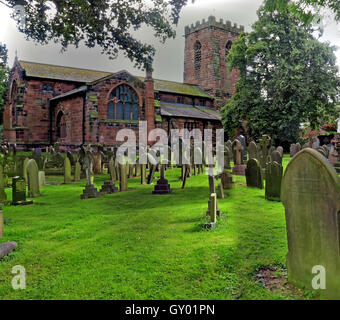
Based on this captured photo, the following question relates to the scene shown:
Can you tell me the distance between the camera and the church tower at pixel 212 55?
39875 millimetres

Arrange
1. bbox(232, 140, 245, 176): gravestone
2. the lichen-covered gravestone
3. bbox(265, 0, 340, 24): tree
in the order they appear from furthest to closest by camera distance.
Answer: bbox(232, 140, 245, 176): gravestone → bbox(265, 0, 340, 24): tree → the lichen-covered gravestone

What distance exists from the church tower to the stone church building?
0.46ft

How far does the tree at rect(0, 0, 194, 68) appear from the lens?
8.75 metres

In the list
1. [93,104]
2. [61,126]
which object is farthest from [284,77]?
[61,126]

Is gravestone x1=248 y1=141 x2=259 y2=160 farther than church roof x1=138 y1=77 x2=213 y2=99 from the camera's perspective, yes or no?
No

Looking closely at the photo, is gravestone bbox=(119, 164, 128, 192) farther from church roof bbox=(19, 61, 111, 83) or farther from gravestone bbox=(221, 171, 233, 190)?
church roof bbox=(19, 61, 111, 83)

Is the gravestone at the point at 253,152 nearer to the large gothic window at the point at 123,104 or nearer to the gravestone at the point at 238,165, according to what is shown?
the gravestone at the point at 238,165

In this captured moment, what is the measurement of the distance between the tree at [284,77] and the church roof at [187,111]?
638 centimetres

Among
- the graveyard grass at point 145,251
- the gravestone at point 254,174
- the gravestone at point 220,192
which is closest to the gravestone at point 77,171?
the graveyard grass at point 145,251

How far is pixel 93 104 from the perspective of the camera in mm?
24000

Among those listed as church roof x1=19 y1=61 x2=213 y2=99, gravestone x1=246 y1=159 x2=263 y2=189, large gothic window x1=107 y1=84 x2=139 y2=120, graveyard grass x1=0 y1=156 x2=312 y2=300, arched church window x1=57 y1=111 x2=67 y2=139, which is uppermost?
church roof x1=19 y1=61 x2=213 y2=99

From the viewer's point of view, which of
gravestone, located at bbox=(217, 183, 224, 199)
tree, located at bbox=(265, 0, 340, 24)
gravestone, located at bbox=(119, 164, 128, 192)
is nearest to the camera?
tree, located at bbox=(265, 0, 340, 24)

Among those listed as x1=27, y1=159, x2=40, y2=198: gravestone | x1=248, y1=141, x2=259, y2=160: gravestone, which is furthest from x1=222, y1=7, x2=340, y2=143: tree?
x1=27, y1=159, x2=40, y2=198: gravestone
